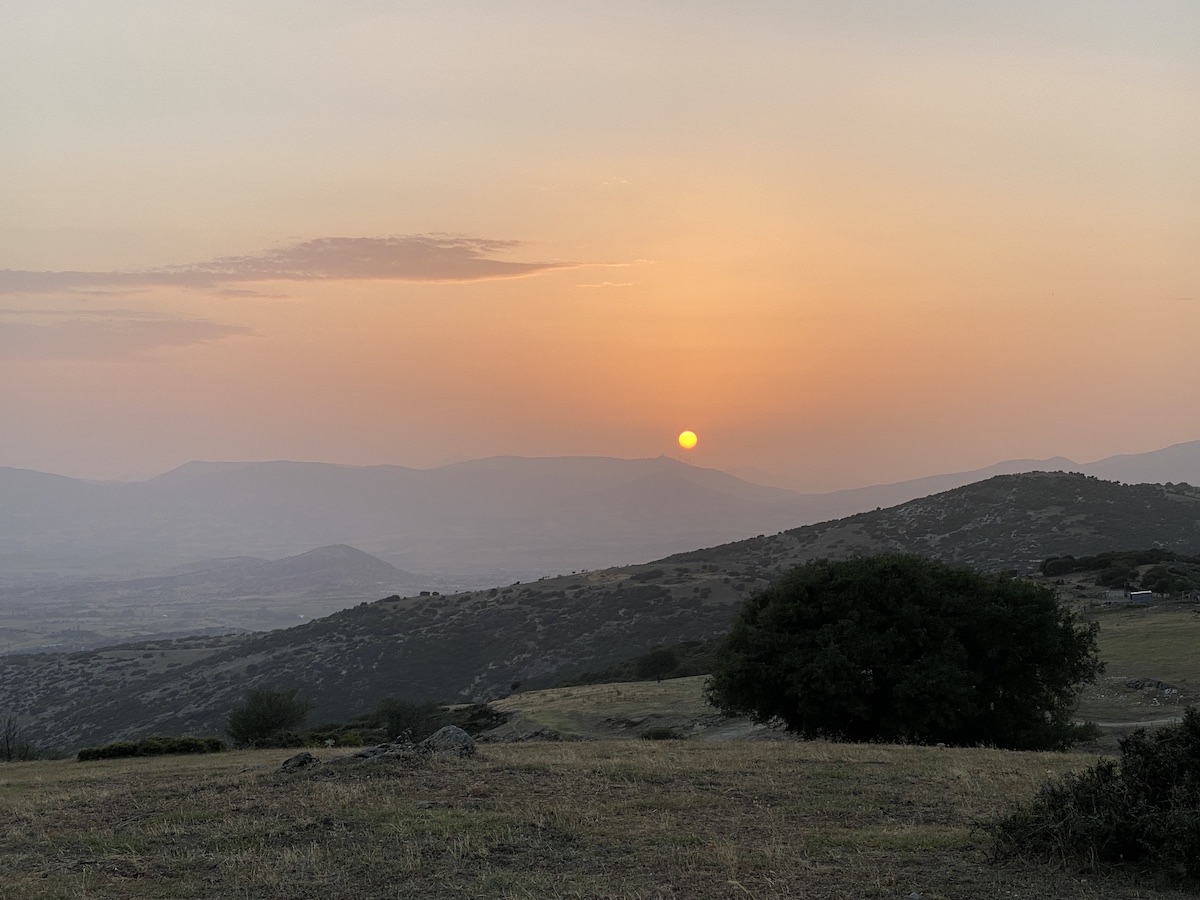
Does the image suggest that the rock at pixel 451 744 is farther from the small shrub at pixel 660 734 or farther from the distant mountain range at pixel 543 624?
the distant mountain range at pixel 543 624

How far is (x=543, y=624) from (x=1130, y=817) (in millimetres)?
95038

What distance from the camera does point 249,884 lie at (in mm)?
12016

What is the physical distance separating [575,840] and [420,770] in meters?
6.87


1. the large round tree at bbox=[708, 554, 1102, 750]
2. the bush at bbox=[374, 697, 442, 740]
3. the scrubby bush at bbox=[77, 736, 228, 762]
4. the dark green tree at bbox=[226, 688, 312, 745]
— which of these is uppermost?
the large round tree at bbox=[708, 554, 1102, 750]

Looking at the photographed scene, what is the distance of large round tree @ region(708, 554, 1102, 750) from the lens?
100ft

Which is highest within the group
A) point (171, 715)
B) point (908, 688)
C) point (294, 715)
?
point (908, 688)

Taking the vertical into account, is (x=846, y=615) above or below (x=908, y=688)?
above

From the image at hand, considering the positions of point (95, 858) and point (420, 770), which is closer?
point (95, 858)

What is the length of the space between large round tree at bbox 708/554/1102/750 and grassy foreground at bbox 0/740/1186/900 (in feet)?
27.1

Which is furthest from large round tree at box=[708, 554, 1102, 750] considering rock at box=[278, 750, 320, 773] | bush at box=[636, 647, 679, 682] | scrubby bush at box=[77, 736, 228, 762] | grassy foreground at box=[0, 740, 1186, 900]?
bush at box=[636, 647, 679, 682]

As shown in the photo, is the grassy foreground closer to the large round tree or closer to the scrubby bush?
the large round tree

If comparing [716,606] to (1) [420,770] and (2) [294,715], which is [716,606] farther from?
(1) [420,770]

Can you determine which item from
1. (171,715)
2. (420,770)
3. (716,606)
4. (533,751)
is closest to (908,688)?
(533,751)

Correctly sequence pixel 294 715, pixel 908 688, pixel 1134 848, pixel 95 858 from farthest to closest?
pixel 294 715
pixel 908 688
pixel 95 858
pixel 1134 848
